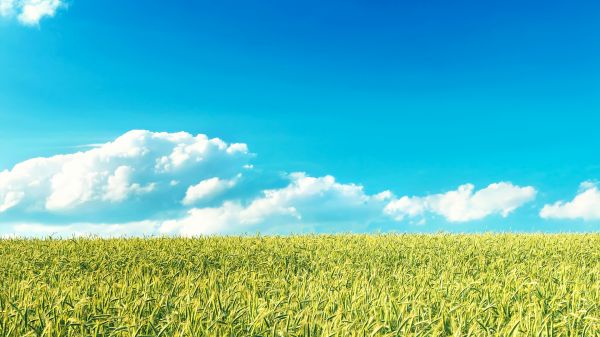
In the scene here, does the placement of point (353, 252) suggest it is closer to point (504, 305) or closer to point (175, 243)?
point (175, 243)

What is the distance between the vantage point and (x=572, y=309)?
6.30m

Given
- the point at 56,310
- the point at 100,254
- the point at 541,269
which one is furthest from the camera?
the point at 100,254

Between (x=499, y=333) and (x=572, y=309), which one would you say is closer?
(x=499, y=333)

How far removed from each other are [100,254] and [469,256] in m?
8.81

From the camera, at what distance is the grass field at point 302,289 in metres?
4.91

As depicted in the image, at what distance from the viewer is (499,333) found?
184 inches

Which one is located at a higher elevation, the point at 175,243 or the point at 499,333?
the point at 175,243

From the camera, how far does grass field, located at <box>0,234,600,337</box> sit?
4.91 meters

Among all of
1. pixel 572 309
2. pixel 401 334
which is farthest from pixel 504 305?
pixel 401 334

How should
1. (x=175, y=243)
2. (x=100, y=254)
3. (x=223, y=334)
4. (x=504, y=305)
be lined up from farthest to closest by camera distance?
(x=175, y=243)
(x=100, y=254)
(x=504, y=305)
(x=223, y=334)

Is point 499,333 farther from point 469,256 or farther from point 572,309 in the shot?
point 469,256

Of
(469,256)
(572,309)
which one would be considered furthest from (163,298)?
(469,256)

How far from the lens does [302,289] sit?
23.5 ft

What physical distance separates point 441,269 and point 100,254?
7883 millimetres
